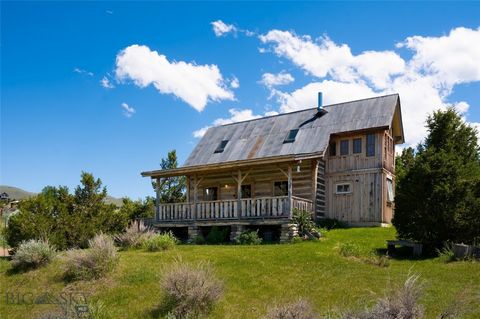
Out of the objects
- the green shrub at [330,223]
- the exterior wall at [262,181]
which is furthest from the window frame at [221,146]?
the green shrub at [330,223]

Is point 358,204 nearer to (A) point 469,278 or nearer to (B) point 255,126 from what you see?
(B) point 255,126

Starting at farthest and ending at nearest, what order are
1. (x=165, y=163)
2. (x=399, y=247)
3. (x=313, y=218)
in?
(x=165, y=163) → (x=313, y=218) → (x=399, y=247)

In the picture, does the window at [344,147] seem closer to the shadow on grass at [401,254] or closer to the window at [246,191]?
the window at [246,191]

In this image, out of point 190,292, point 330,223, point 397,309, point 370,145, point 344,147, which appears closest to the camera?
point 397,309

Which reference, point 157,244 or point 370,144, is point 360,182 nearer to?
point 370,144

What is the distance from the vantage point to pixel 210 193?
28.0 metres

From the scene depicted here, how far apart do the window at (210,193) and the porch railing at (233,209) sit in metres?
4.34

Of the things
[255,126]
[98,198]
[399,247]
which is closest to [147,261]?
[98,198]

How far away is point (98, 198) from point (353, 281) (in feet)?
43.4

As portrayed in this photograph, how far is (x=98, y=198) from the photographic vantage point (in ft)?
68.6

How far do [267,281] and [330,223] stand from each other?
11.2 m

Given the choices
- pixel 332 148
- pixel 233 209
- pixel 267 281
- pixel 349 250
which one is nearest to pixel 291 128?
pixel 332 148

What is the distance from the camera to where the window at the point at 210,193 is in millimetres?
27734

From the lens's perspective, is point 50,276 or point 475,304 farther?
point 50,276
